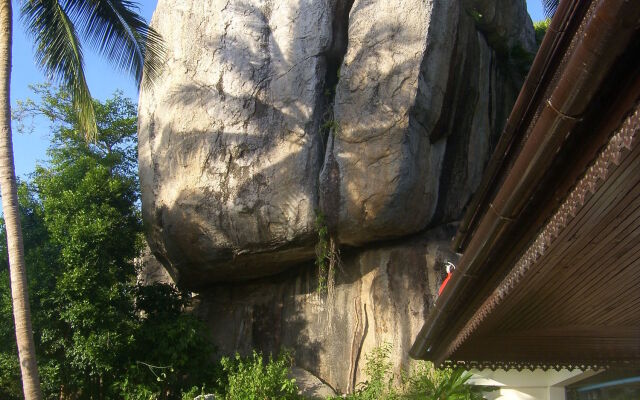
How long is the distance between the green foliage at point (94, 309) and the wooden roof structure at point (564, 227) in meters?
5.77

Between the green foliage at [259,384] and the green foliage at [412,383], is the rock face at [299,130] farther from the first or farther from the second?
the green foliage at [259,384]

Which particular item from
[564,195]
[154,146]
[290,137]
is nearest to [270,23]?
[290,137]

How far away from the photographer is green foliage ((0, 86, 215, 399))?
1048 centimetres

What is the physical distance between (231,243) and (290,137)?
89.0 inches

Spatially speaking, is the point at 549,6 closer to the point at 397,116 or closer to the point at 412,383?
the point at 397,116

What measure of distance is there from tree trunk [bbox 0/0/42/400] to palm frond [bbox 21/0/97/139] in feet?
5.11

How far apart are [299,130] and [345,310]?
345 cm

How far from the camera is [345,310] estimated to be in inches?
489

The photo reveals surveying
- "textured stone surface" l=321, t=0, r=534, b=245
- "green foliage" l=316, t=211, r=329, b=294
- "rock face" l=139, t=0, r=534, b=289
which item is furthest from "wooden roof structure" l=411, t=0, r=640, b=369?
"green foliage" l=316, t=211, r=329, b=294

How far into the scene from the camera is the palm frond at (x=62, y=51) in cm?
1041

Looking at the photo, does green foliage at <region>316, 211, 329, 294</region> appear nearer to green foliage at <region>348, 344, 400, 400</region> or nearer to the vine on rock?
the vine on rock

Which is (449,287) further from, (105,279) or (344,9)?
(344,9)

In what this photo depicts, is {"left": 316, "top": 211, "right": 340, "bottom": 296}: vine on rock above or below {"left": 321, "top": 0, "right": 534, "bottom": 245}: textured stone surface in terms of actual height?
below

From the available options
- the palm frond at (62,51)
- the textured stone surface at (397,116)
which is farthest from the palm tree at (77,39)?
the textured stone surface at (397,116)
